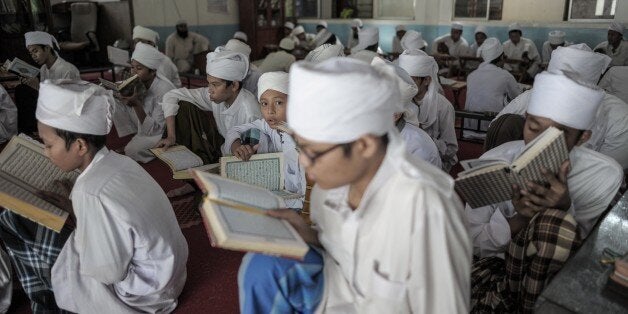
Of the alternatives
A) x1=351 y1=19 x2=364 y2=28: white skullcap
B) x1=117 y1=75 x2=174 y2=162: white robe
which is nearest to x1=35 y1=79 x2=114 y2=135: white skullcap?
x1=117 y1=75 x2=174 y2=162: white robe

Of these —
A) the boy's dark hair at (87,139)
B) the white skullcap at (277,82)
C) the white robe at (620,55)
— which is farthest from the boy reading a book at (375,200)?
the white robe at (620,55)

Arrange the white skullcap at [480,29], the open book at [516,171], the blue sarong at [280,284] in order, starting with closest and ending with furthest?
the blue sarong at [280,284] → the open book at [516,171] → the white skullcap at [480,29]

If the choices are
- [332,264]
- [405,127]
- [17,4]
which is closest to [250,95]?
[405,127]

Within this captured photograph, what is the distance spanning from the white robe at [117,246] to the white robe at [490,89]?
3.84 meters

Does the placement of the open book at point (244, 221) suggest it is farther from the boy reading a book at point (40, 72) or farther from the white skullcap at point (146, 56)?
the boy reading a book at point (40, 72)

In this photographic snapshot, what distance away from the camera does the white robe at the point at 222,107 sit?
3.48 meters

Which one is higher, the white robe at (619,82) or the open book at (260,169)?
the white robe at (619,82)

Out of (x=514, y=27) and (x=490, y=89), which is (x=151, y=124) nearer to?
(x=490, y=89)

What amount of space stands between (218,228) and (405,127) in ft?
4.70

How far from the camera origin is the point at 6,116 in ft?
15.6

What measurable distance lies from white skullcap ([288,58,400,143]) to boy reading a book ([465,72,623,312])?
75cm

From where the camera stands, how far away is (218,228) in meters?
1.23

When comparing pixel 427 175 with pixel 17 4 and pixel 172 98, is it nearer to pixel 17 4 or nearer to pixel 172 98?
pixel 172 98

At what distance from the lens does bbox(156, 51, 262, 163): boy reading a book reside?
3.43 metres
